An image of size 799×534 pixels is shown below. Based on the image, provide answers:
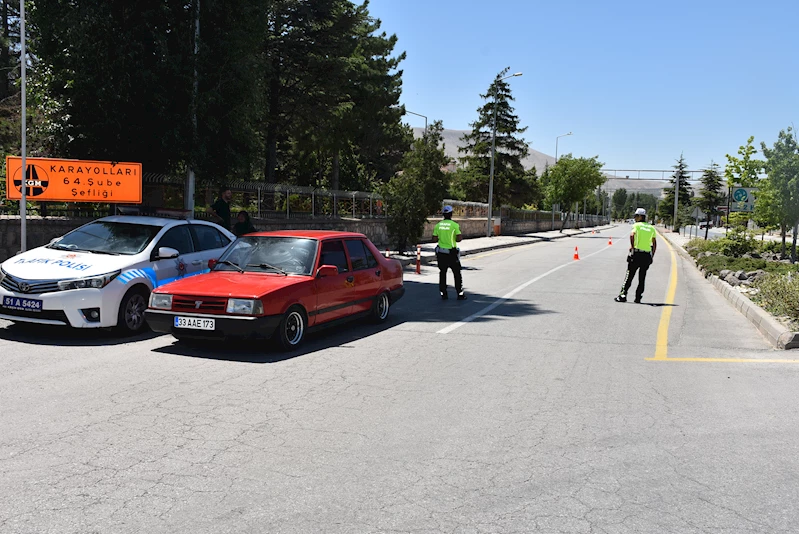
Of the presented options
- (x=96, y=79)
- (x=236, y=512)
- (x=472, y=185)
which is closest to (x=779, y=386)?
(x=236, y=512)

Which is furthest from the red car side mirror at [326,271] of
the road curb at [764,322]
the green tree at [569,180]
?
the green tree at [569,180]

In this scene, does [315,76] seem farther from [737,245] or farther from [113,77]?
[737,245]

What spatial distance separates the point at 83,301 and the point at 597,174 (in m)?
76.6

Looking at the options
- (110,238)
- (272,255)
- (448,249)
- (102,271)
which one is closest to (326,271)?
(272,255)

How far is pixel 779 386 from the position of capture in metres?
6.91

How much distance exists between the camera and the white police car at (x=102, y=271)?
8180 millimetres

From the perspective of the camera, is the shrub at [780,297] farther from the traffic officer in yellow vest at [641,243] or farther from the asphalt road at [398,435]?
the traffic officer in yellow vest at [641,243]

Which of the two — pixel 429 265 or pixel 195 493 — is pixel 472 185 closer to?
pixel 429 265

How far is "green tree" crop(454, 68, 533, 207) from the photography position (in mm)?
60562

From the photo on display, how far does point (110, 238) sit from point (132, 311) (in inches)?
55.7

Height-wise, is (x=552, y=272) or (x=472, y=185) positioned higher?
(x=472, y=185)

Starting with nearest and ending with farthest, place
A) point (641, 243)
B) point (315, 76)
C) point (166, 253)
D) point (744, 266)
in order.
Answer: point (166, 253) < point (641, 243) < point (744, 266) < point (315, 76)

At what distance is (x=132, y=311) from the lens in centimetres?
882

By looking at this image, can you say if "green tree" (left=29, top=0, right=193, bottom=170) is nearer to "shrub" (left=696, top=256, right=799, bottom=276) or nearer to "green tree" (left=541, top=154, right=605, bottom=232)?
"shrub" (left=696, top=256, right=799, bottom=276)
